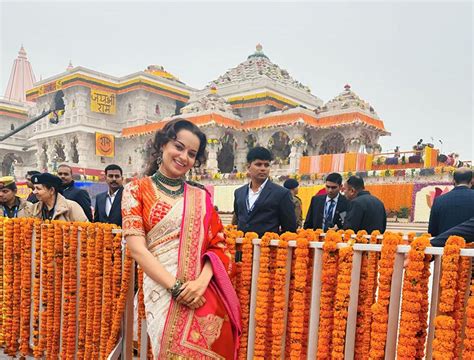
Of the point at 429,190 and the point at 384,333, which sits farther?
the point at 429,190

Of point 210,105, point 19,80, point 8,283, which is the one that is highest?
point 19,80

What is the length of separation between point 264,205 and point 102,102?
29.1 meters

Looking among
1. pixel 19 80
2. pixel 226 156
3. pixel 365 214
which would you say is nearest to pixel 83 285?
pixel 365 214

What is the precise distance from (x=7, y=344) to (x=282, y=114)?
1946cm

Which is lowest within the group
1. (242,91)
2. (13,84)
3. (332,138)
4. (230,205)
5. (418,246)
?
(230,205)

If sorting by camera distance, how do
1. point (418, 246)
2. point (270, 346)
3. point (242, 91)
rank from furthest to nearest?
point (242, 91), point (270, 346), point (418, 246)

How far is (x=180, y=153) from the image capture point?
1.67 m

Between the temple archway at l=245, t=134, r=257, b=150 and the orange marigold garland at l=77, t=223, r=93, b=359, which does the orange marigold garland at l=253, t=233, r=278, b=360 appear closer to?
the orange marigold garland at l=77, t=223, r=93, b=359

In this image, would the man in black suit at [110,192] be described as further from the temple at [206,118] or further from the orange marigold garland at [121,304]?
the temple at [206,118]

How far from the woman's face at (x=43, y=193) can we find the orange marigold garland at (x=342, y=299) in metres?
2.49

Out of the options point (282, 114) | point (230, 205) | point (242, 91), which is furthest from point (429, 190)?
point (242, 91)

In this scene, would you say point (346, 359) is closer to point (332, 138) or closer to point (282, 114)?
point (282, 114)

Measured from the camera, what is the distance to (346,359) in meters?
1.74

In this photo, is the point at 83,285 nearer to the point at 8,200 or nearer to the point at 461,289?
the point at 8,200
